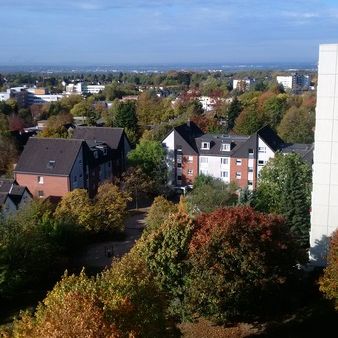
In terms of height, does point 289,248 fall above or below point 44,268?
above

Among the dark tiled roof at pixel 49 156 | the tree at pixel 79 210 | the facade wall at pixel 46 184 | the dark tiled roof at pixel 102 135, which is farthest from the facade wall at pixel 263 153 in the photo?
the tree at pixel 79 210

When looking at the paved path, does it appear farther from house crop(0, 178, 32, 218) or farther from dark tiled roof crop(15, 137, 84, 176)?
dark tiled roof crop(15, 137, 84, 176)

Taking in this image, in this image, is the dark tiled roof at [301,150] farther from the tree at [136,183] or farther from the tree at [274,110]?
the tree at [274,110]

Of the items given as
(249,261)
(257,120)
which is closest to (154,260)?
(249,261)

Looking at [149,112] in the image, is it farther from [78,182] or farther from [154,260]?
[154,260]

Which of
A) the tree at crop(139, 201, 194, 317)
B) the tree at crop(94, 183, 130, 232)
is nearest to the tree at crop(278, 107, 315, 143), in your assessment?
the tree at crop(94, 183, 130, 232)

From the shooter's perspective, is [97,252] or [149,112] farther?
[149,112]

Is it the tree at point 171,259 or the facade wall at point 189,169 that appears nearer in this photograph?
the tree at point 171,259
